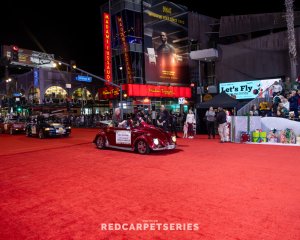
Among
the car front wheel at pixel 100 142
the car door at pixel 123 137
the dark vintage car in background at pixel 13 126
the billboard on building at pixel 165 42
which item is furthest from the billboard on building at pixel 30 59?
the car door at pixel 123 137

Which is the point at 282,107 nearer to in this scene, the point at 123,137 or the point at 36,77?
the point at 123,137

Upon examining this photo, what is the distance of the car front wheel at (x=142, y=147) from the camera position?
10891 millimetres

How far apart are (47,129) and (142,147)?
34.6 ft

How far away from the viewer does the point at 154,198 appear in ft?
17.8

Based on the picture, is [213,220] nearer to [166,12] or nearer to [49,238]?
[49,238]

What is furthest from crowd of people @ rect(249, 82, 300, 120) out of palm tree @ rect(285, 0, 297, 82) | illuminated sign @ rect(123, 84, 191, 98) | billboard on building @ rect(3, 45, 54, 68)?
billboard on building @ rect(3, 45, 54, 68)

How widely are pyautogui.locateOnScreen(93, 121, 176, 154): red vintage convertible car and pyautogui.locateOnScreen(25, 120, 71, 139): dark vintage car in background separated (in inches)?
309

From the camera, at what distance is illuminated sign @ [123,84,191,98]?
31938 millimetres

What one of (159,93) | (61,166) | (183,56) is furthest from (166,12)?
(61,166)

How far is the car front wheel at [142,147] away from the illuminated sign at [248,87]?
15678 mm

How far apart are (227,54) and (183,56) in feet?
38.7

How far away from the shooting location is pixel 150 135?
35.1 feet

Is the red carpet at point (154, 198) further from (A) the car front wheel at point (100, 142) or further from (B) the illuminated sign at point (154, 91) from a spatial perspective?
(B) the illuminated sign at point (154, 91)

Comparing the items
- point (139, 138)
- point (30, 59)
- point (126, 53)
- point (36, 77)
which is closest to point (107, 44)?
point (126, 53)
